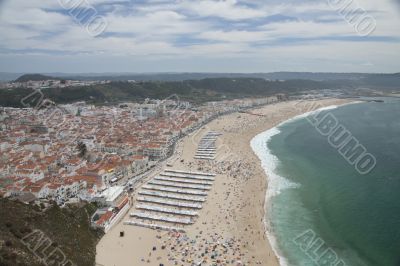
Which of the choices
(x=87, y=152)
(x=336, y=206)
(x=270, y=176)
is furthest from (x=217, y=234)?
(x=87, y=152)

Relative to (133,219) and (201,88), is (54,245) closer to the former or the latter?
(133,219)

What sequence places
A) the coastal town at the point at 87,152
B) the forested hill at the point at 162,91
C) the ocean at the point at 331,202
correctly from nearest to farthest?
the ocean at the point at 331,202 → the coastal town at the point at 87,152 → the forested hill at the point at 162,91

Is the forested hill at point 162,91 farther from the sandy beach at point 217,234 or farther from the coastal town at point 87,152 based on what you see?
the sandy beach at point 217,234

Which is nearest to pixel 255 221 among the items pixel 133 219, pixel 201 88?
pixel 133 219

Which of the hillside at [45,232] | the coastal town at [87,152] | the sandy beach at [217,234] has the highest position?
the hillside at [45,232]

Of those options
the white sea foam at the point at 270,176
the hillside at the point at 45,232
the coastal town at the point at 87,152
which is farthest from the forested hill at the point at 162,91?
the hillside at the point at 45,232

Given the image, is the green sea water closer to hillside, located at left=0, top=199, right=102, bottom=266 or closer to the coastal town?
hillside, located at left=0, top=199, right=102, bottom=266

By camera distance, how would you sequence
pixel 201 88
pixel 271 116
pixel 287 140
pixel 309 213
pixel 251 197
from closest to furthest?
pixel 309 213 → pixel 251 197 → pixel 287 140 → pixel 271 116 → pixel 201 88
